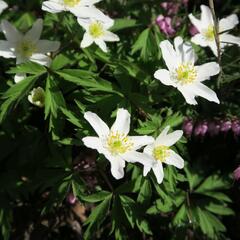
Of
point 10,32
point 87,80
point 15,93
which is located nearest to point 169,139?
point 87,80

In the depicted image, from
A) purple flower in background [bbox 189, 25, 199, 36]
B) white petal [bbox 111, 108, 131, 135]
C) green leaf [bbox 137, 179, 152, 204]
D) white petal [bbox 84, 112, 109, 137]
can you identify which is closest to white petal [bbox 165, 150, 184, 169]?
green leaf [bbox 137, 179, 152, 204]

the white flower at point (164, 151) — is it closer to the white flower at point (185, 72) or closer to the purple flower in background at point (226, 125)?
the white flower at point (185, 72)

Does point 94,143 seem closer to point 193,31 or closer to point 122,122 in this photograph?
point 122,122

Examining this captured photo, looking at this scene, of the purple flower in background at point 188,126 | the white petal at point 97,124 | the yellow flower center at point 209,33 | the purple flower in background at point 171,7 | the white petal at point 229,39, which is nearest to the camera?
the white petal at point 97,124

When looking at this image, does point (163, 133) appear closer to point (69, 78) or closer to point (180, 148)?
point (180, 148)

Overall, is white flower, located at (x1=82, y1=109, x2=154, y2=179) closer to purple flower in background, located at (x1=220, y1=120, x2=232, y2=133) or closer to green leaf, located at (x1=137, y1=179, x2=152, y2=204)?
green leaf, located at (x1=137, y1=179, x2=152, y2=204)

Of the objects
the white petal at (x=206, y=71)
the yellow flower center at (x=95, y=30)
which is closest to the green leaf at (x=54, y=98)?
the yellow flower center at (x=95, y=30)
